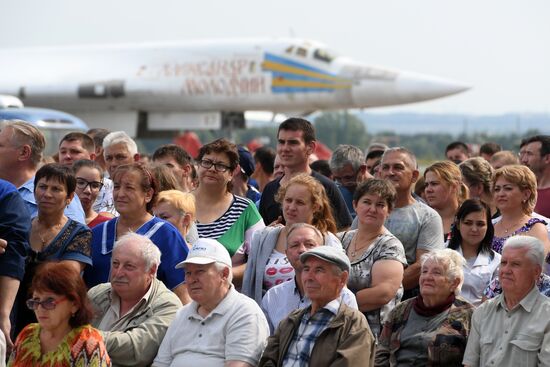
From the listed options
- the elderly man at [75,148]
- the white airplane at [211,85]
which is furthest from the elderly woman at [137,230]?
the white airplane at [211,85]

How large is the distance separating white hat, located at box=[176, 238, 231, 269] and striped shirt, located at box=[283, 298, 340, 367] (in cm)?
57

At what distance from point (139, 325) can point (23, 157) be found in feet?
5.01

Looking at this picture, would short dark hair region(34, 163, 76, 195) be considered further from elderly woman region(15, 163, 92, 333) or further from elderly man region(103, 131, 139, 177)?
elderly man region(103, 131, 139, 177)

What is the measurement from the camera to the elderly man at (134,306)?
6.01m

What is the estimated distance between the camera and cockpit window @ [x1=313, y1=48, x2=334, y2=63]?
3100 centimetres

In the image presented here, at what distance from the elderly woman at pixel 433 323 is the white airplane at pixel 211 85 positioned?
24399 millimetres

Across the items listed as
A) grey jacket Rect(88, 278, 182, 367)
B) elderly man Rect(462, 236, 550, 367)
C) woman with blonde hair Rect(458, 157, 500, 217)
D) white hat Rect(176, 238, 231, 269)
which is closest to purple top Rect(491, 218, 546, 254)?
woman with blonde hair Rect(458, 157, 500, 217)

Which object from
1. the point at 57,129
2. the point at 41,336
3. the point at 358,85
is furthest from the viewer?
the point at 358,85

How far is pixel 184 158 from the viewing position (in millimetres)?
9102

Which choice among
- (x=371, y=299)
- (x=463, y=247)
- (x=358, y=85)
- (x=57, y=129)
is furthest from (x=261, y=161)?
(x=358, y=85)

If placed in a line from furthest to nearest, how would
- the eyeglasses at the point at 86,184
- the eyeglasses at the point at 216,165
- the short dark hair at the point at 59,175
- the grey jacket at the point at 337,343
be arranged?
the eyeglasses at the point at 86,184, the eyeglasses at the point at 216,165, the short dark hair at the point at 59,175, the grey jacket at the point at 337,343

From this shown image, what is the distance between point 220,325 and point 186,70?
26.0 metres

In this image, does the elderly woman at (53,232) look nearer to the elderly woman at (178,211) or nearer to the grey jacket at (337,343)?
the elderly woman at (178,211)

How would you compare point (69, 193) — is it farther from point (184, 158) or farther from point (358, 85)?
point (358, 85)
